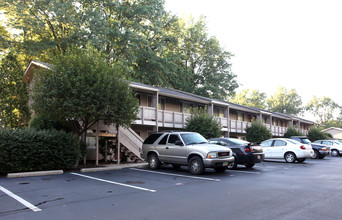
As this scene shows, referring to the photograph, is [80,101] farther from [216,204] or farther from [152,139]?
[216,204]

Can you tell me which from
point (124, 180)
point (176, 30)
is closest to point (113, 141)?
point (124, 180)

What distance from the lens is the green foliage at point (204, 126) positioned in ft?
77.2

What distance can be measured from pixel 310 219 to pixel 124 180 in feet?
22.7

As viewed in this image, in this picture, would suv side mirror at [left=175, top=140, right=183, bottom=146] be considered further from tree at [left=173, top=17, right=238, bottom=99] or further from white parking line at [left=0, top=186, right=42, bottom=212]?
tree at [left=173, top=17, right=238, bottom=99]

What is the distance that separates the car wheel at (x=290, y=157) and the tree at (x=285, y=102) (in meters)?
69.3

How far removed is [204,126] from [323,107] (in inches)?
3838

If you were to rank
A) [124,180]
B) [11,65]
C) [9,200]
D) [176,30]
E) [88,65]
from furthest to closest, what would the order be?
[176,30]
[11,65]
[88,65]
[124,180]
[9,200]

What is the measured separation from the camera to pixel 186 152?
1277 centimetres

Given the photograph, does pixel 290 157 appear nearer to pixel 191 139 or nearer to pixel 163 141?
pixel 191 139

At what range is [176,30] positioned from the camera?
4481 centimetres

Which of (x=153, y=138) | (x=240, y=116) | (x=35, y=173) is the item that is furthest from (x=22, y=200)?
(x=240, y=116)

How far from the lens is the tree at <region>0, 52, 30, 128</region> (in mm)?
22266

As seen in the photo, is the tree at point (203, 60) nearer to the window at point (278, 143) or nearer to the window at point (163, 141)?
the window at point (278, 143)

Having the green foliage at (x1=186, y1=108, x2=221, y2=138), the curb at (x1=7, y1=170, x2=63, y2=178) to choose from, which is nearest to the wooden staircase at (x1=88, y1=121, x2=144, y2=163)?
the curb at (x1=7, y1=170, x2=63, y2=178)
